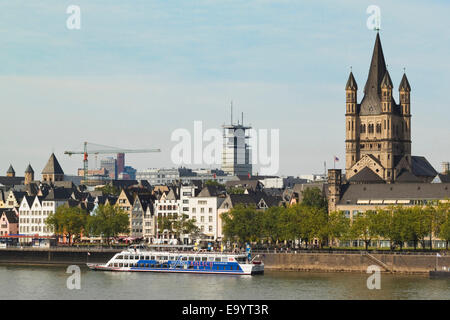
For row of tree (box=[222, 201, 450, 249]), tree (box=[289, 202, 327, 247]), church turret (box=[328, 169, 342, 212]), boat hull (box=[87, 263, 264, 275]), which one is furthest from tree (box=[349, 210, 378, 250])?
boat hull (box=[87, 263, 264, 275])

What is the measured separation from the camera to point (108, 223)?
193 m

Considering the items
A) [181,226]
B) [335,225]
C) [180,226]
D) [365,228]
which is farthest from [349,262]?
[181,226]

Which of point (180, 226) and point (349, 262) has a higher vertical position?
point (180, 226)

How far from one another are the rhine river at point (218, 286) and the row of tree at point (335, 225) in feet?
57.1

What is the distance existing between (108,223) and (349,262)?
5632cm

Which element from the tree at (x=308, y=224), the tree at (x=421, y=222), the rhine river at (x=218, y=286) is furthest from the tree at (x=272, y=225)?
the rhine river at (x=218, y=286)

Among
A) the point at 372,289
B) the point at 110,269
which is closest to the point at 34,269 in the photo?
the point at 110,269

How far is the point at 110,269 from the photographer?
15175 cm

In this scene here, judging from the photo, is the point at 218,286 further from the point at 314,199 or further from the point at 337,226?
the point at 314,199

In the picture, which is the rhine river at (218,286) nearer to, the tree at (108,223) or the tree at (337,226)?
the tree at (337,226)

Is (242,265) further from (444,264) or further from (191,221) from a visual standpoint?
(191,221)

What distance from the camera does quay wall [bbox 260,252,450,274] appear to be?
144 meters

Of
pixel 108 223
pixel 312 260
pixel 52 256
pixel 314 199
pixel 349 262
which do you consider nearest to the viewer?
pixel 349 262

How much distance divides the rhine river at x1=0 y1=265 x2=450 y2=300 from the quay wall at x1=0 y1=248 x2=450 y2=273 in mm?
4807
